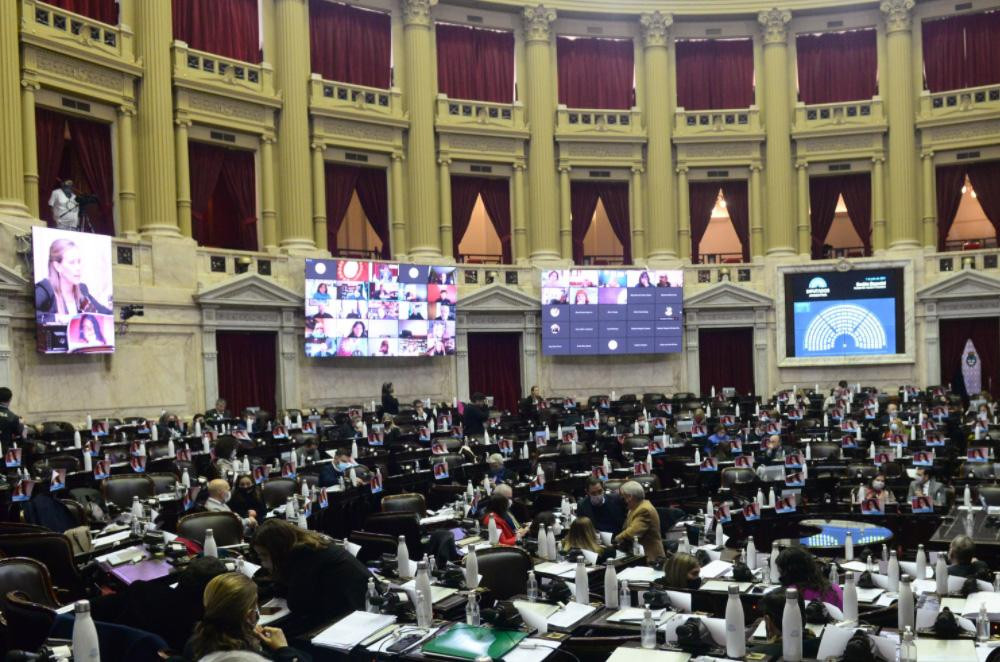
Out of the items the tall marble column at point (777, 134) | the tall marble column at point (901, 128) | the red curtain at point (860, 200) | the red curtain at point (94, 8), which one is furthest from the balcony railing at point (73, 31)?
the tall marble column at point (901, 128)

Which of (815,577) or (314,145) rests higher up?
(314,145)

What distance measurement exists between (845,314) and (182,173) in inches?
676

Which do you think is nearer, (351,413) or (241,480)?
(241,480)

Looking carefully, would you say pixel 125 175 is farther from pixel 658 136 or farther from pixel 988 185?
pixel 988 185

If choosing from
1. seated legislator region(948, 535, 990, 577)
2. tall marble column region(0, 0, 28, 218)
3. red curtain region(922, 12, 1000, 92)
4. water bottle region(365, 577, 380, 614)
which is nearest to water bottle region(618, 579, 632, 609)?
water bottle region(365, 577, 380, 614)

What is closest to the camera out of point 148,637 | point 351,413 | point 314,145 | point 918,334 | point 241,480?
point 148,637

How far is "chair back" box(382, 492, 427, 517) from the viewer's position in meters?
9.32

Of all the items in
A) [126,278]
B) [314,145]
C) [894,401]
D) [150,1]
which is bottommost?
[894,401]

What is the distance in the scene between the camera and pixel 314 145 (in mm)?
23219

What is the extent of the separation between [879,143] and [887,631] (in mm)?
24121

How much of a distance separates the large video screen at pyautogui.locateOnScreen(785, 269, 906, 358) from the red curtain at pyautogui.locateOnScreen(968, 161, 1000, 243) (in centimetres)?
397

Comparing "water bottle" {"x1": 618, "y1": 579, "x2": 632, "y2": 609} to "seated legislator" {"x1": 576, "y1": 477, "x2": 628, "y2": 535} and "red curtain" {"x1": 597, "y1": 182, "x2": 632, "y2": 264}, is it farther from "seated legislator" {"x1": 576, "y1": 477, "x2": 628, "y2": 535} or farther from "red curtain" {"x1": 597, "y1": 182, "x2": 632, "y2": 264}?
"red curtain" {"x1": 597, "y1": 182, "x2": 632, "y2": 264}

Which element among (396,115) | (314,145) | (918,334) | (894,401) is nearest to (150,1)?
(314,145)

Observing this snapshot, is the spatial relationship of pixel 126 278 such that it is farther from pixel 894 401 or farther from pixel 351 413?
pixel 894 401
